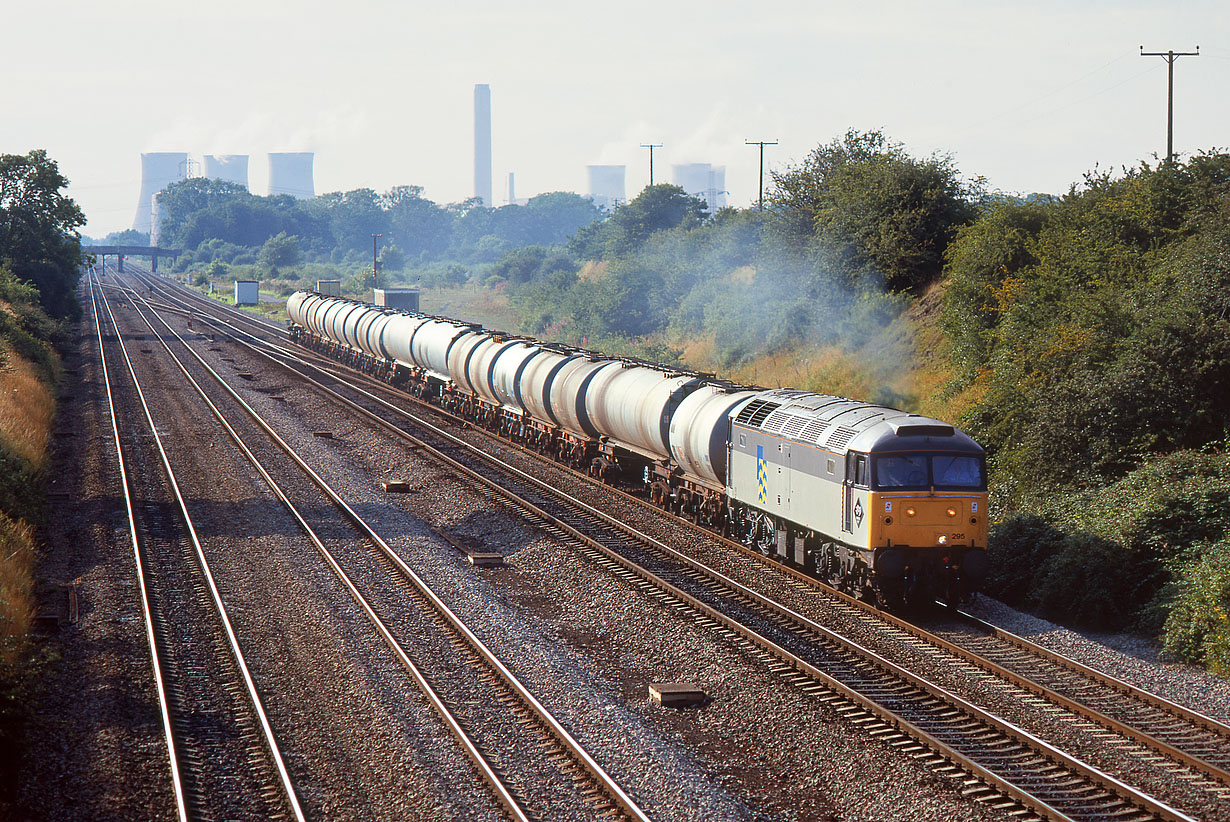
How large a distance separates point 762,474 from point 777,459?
2.50 feet

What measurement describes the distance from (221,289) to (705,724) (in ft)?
500

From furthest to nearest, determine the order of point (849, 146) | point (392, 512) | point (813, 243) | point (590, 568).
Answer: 1. point (849, 146)
2. point (813, 243)
3. point (392, 512)
4. point (590, 568)

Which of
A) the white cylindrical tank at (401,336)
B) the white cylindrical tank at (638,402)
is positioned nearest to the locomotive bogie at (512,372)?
the white cylindrical tank at (638,402)

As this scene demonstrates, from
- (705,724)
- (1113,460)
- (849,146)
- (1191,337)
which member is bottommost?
(705,724)

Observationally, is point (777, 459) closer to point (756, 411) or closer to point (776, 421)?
point (776, 421)

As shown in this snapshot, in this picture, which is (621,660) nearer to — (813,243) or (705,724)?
(705,724)

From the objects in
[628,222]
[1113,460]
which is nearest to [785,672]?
[1113,460]

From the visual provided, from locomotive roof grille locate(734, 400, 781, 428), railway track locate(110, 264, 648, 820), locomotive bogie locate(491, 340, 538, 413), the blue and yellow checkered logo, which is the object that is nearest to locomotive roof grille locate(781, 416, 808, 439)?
the blue and yellow checkered logo

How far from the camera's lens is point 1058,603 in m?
Answer: 19.3

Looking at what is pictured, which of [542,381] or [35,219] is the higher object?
[35,219]

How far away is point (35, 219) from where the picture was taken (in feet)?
236

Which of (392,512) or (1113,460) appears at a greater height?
(1113,460)

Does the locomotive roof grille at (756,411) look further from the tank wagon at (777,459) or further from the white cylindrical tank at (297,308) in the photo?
the white cylindrical tank at (297,308)

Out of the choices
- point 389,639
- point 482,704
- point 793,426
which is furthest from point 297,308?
point 482,704
